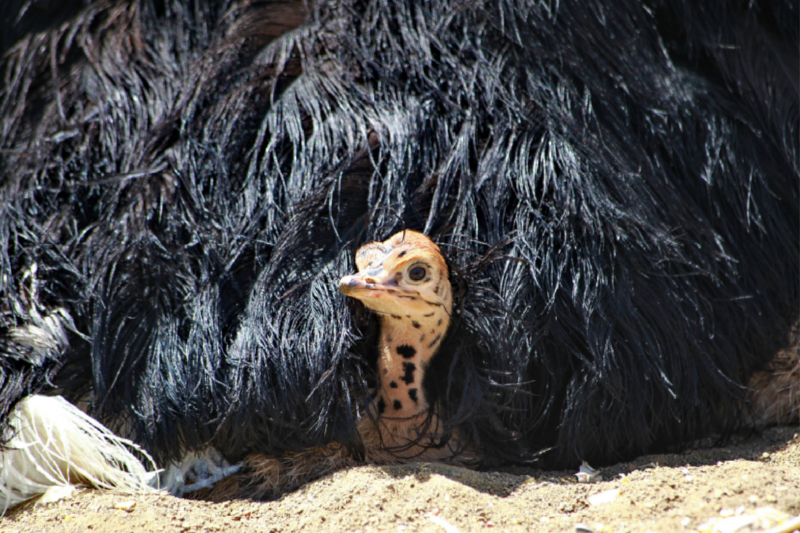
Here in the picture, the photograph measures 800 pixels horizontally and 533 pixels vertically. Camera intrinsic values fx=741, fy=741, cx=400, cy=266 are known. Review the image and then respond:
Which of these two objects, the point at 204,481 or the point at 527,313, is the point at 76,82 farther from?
the point at 527,313

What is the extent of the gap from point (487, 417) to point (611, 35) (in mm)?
1124

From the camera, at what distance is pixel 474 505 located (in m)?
1.59

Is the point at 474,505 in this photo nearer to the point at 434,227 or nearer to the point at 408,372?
the point at 408,372

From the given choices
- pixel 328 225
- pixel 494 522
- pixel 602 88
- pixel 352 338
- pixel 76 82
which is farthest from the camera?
pixel 76 82

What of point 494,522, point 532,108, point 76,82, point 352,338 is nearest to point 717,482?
point 494,522

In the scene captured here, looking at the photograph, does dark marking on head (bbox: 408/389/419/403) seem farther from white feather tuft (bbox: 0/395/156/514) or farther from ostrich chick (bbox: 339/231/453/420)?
white feather tuft (bbox: 0/395/156/514)

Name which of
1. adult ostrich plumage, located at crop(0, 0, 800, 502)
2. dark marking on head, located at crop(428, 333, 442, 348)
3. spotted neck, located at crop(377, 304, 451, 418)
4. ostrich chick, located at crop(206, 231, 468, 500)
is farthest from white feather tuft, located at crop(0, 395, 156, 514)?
dark marking on head, located at crop(428, 333, 442, 348)

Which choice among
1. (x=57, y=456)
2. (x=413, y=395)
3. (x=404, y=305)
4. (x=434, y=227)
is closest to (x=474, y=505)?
(x=413, y=395)

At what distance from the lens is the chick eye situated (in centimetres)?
170

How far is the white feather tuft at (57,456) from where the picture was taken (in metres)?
1.81

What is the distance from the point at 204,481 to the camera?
6.19 feet

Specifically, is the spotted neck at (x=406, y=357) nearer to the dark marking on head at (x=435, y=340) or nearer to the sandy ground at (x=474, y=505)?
the dark marking on head at (x=435, y=340)

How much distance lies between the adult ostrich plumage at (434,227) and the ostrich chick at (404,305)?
51mm

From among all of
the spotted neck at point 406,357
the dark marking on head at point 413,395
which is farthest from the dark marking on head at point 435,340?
the dark marking on head at point 413,395
